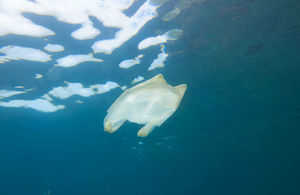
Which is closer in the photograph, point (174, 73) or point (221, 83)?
point (174, 73)

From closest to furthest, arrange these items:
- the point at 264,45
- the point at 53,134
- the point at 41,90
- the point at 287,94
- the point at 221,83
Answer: the point at 264,45 → the point at 41,90 → the point at 221,83 → the point at 287,94 → the point at 53,134

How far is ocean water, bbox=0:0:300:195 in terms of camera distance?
355 inches

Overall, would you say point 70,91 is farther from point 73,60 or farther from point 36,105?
point 73,60

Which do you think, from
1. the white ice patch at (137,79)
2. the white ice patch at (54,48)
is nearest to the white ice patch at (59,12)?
the white ice patch at (54,48)

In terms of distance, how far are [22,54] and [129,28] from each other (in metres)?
5.44

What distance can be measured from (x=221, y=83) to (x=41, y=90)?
41.7 feet

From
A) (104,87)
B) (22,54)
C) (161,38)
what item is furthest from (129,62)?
(22,54)

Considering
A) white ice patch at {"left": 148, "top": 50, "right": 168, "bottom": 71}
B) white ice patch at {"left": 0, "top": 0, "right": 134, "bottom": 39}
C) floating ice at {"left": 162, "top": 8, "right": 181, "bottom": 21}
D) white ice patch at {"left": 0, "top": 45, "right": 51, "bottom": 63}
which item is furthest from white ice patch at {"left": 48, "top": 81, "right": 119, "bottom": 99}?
floating ice at {"left": 162, "top": 8, "right": 181, "bottom": 21}

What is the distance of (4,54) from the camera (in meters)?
9.17

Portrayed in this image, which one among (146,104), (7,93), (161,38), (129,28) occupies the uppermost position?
(7,93)

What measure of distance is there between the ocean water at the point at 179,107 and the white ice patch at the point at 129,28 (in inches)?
9.7

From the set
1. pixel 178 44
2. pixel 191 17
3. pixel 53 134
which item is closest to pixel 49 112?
pixel 53 134

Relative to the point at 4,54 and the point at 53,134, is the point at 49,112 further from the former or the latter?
the point at 4,54

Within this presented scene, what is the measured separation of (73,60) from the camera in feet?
34.2
